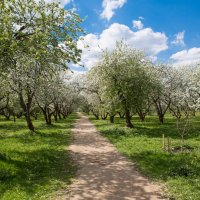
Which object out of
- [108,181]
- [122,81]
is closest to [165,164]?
[108,181]

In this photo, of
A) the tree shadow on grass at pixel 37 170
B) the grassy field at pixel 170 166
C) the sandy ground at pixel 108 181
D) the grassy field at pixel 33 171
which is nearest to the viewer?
the sandy ground at pixel 108 181

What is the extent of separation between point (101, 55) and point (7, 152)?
22.2 meters

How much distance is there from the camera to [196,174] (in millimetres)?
15438

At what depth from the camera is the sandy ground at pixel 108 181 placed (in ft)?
41.2

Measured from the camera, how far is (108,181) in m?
14.6

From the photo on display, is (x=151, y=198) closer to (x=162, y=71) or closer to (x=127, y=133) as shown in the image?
(x=127, y=133)

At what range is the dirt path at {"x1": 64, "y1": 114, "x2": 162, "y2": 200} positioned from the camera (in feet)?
41.3

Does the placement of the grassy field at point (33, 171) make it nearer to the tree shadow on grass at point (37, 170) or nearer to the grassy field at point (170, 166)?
the tree shadow on grass at point (37, 170)

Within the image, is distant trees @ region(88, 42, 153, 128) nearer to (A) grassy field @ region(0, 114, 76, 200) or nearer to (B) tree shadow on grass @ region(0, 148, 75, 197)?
(A) grassy field @ region(0, 114, 76, 200)

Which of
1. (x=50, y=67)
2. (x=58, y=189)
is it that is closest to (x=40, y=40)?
(x=50, y=67)

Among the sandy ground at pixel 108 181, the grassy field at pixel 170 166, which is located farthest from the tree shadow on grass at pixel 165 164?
the sandy ground at pixel 108 181

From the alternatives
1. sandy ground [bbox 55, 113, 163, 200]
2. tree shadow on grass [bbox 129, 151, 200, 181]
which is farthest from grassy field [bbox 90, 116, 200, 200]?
sandy ground [bbox 55, 113, 163, 200]

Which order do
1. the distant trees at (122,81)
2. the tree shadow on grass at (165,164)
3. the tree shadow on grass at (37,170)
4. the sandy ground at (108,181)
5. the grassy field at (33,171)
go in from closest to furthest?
the sandy ground at (108,181)
the grassy field at (33,171)
the tree shadow on grass at (37,170)
the tree shadow on grass at (165,164)
the distant trees at (122,81)

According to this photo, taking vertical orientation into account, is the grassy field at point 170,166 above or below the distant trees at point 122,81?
below
